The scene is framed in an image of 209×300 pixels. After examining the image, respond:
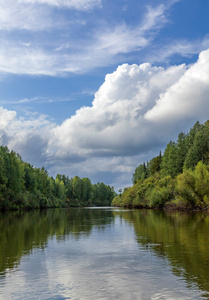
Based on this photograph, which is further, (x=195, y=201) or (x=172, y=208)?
(x=172, y=208)

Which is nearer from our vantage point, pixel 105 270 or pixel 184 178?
pixel 105 270

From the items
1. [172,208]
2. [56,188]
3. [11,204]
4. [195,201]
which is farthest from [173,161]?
[56,188]

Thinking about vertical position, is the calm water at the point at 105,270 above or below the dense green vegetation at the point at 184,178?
below

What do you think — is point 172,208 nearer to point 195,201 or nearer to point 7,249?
point 195,201

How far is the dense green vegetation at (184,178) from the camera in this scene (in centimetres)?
6888

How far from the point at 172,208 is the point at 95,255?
73308mm

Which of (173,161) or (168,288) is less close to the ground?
(173,161)

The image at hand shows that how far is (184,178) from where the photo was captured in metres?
70.1

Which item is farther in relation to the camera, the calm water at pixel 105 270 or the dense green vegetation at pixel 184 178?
the dense green vegetation at pixel 184 178

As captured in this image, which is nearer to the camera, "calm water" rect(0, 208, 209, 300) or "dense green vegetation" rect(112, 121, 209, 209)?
"calm water" rect(0, 208, 209, 300)

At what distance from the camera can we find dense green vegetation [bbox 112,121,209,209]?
6888 cm

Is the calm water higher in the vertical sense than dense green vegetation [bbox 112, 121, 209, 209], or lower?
lower

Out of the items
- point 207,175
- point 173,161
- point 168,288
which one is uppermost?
point 173,161

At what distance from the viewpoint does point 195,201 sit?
71.4 m
